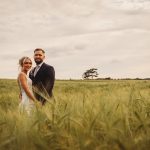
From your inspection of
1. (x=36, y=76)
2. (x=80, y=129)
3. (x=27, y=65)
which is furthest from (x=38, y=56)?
(x=80, y=129)

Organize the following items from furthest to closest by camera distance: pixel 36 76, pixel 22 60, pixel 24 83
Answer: pixel 36 76 < pixel 22 60 < pixel 24 83

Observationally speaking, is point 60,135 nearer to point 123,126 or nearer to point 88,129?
point 88,129

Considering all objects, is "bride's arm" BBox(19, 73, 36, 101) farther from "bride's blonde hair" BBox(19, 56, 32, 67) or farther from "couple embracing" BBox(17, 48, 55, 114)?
"bride's blonde hair" BBox(19, 56, 32, 67)

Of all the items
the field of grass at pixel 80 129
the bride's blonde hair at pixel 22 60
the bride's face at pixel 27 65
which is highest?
the bride's blonde hair at pixel 22 60

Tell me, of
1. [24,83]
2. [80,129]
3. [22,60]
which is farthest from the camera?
[22,60]

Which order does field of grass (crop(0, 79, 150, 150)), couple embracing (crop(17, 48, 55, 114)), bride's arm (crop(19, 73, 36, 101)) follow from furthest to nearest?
couple embracing (crop(17, 48, 55, 114)), bride's arm (crop(19, 73, 36, 101)), field of grass (crop(0, 79, 150, 150))

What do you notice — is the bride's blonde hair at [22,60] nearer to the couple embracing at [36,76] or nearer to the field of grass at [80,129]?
the couple embracing at [36,76]

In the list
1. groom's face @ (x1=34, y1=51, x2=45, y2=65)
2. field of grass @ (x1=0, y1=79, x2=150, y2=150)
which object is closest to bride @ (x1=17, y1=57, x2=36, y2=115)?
groom's face @ (x1=34, y1=51, x2=45, y2=65)

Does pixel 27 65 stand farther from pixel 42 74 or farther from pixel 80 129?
pixel 80 129

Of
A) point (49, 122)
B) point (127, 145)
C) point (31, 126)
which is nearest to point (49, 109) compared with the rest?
point (49, 122)

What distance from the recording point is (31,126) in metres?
2.67

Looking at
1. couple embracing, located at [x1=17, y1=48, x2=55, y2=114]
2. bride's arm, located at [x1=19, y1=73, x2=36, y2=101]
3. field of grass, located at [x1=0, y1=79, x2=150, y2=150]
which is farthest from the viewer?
couple embracing, located at [x1=17, y1=48, x2=55, y2=114]

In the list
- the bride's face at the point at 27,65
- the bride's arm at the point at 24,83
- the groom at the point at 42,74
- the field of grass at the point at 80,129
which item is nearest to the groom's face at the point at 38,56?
the groom at the point at 42,74

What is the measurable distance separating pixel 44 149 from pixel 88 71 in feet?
288
